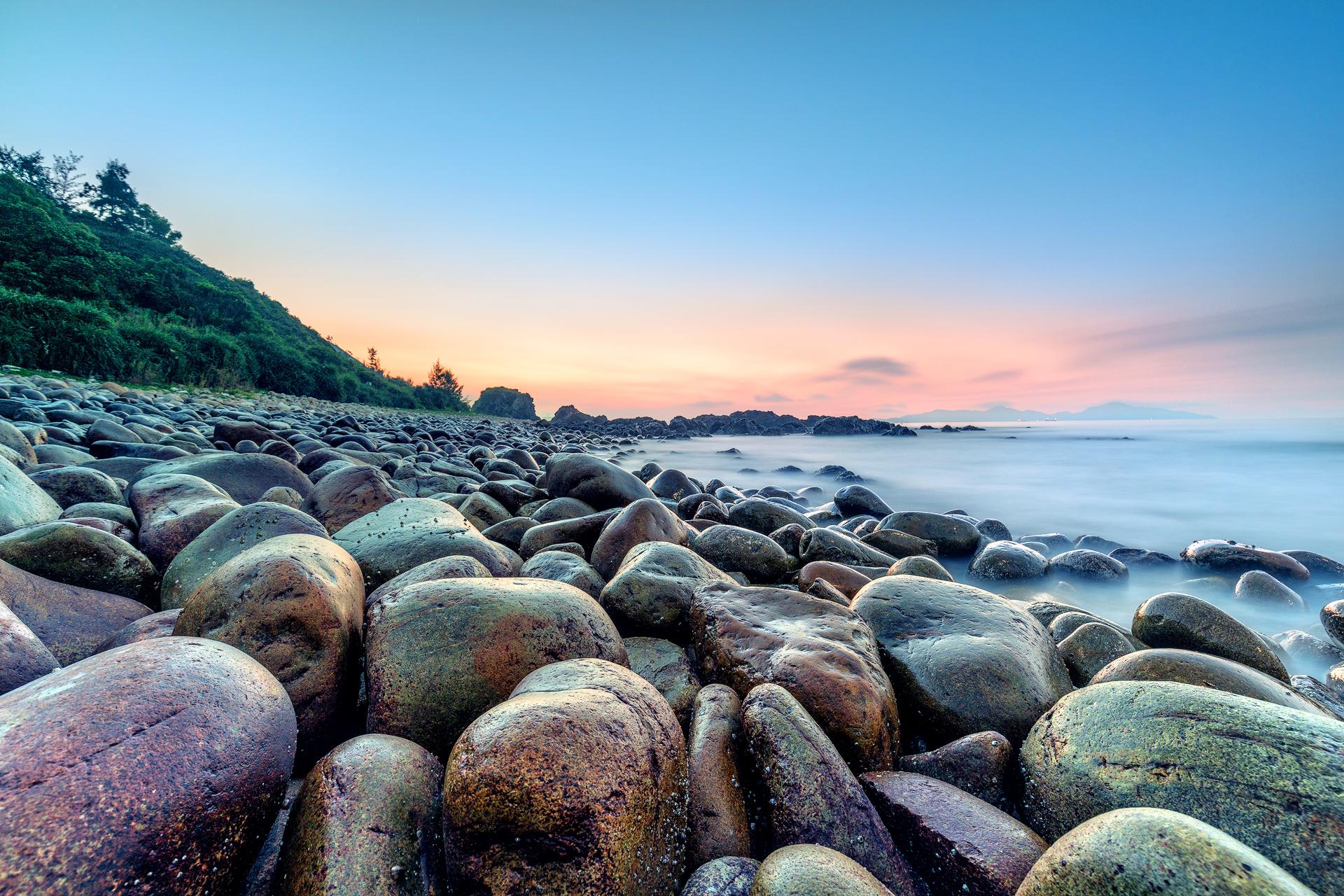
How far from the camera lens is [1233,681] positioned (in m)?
2.09

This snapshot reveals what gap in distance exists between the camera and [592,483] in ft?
17.6

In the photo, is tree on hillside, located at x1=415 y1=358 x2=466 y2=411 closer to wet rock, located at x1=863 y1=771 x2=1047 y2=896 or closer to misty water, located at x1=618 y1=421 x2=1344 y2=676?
misty water, located at x1=618 y1=421 x2=1344 y2=676

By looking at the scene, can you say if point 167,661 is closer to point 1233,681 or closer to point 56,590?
point 56,590

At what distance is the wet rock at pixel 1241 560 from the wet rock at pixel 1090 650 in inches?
204

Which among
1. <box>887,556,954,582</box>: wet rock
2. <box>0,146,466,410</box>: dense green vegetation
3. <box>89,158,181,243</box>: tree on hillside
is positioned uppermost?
<box>89,158,181,243</box>: tree on hillside

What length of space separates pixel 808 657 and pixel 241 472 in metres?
4.21

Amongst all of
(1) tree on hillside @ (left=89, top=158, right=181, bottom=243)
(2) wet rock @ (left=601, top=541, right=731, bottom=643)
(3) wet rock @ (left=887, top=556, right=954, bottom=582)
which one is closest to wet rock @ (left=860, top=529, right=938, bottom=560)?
(3) wet rock @ (left=887, top=556, right=954, bottom=582)

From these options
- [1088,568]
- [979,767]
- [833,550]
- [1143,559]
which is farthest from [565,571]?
[1143,559]

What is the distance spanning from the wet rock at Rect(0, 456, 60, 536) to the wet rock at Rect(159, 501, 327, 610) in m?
0.94

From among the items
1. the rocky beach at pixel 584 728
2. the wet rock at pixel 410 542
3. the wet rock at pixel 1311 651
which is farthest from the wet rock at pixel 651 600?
the wet rock at pixel 1311 651

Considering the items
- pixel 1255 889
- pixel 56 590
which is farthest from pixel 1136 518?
pixel 56 590

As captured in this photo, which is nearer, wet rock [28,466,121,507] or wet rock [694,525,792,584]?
wet rock [28,466,121,507]

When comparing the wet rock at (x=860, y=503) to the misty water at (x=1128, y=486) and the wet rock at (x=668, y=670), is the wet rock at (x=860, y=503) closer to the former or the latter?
the misty water at (x=1128, y=486)

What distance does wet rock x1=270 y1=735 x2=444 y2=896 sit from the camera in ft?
3.77
